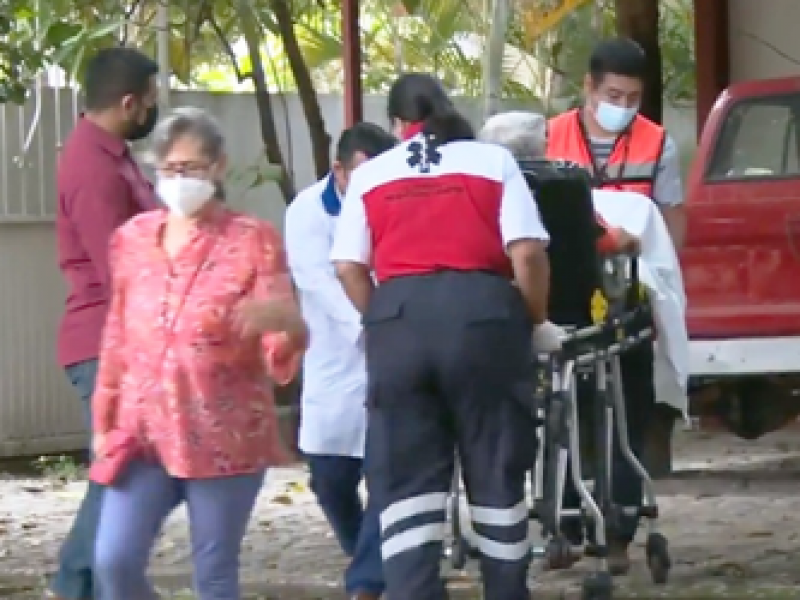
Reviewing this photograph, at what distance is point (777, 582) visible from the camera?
25.1ft

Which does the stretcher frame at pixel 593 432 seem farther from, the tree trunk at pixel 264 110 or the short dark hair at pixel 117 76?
the tree trunk at pixel 264 110

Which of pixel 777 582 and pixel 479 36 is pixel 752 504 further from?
pixel 479 36

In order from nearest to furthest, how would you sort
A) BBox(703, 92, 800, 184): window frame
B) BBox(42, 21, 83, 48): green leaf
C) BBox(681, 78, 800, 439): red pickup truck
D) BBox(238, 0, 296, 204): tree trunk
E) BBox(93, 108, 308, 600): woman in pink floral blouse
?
BBox(93, 108, 308, 600): woman in pink floral blouse, BBox(681, 78, 800, 439): red pickup truck, BBox(703, 92, 800, 184): window frame, BBox(42, 21, 83, 48): green leaf, BBox(238, 0, 296, 204): tree trunk

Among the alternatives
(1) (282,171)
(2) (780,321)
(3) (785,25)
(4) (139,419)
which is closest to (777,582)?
(2) (780,321)

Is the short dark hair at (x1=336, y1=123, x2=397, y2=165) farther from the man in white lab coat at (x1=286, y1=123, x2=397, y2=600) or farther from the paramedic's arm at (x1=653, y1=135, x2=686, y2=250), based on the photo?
the paramedic's arm at (x1=653, y1=135, x2=686, y2=250)

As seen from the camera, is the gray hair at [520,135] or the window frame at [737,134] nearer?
the gray hair at [520,135]

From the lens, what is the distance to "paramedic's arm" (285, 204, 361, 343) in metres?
7.09

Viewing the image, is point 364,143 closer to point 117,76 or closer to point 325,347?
point 325,347

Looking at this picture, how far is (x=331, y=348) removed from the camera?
7145mm

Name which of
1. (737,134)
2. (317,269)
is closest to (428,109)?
(317,269)

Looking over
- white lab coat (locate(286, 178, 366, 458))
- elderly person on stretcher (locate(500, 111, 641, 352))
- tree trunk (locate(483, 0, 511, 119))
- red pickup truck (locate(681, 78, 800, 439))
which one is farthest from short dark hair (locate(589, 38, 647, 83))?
tree trunk (locate(483, 0, 511, 119))

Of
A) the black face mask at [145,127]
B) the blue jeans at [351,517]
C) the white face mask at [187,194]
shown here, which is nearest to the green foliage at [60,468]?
the blue jeans at [351,517]

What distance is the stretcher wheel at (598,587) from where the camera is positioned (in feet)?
23.0

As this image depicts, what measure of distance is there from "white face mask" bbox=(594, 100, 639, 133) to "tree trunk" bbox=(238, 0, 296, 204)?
16.2 feet
